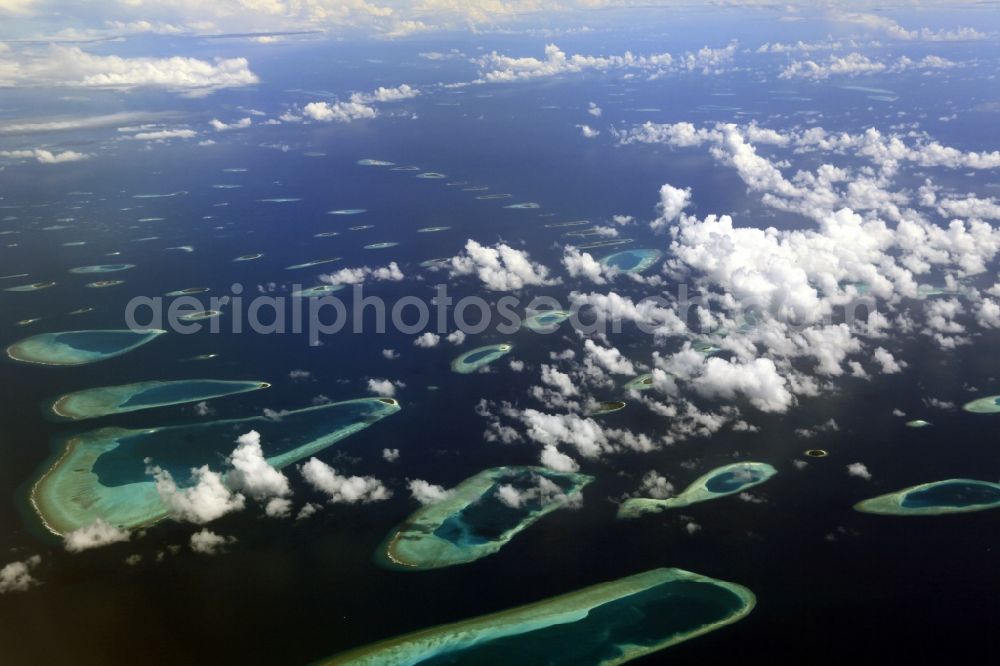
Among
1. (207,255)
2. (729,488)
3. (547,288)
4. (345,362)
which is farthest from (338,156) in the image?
(729,488)

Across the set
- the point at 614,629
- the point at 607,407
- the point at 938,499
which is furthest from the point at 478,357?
the point at 938,499

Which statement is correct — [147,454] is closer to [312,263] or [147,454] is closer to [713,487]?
[713,487]

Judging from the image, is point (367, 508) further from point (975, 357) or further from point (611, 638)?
point (975, 357)

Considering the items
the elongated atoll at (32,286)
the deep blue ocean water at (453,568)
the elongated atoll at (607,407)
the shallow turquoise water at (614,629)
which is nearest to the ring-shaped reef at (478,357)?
the deep blue ocean water at (453,568)

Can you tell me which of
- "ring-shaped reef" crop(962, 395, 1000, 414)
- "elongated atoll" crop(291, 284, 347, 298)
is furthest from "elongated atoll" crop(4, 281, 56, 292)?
"ring-shaped reef" crop(962, 395, 1000, 414)

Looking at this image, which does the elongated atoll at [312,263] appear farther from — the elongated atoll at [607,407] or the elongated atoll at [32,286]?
the elongated atoll at [607,407]

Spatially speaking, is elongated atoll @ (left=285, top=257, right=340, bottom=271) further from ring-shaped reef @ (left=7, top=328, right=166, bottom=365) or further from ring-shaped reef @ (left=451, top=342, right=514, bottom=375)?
ring-shaped reef @ (left=451, top=342, right=514, bottom=375)
